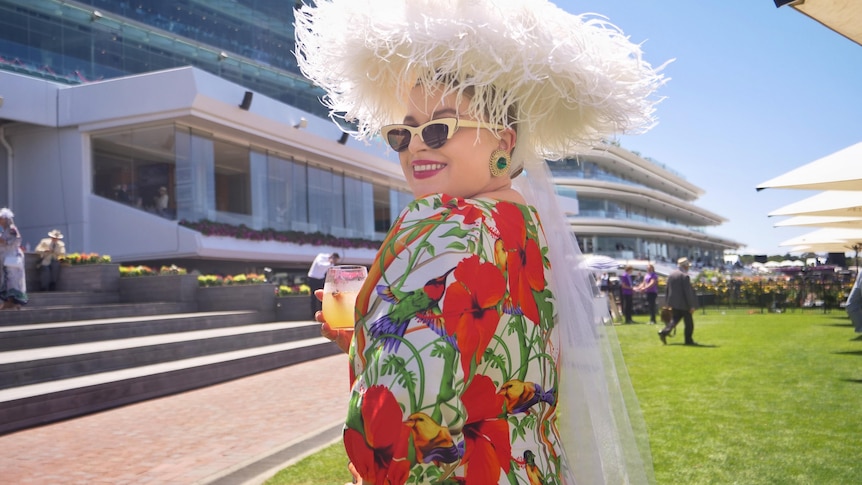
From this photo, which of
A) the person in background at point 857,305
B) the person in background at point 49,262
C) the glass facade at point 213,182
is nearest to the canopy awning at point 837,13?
the person in background at point 857,305

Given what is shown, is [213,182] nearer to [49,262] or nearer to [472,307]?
[49,262]

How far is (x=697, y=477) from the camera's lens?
15.3 feet

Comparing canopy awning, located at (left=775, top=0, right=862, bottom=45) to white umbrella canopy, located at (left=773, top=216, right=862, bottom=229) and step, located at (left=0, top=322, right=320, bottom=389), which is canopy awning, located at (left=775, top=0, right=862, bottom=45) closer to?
step, located at (left=0, top=322, right=320, bottom=389)

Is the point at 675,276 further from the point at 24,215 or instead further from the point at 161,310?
the point at 24,215

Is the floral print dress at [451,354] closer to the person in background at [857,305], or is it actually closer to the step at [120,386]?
the step at [120,386]

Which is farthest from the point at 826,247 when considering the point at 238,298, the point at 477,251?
the point at 477,251

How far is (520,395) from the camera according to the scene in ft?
4.56

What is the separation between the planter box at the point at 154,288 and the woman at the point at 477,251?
1463 centimetres

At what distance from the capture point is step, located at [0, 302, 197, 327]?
10945 millimetres

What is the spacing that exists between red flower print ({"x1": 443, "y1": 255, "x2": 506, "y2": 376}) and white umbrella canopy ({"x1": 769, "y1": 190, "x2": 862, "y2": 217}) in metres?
14.0

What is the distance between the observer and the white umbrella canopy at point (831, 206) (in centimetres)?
1320

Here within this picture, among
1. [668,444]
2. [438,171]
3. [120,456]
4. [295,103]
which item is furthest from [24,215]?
[438,171]

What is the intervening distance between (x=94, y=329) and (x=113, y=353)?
1812mm

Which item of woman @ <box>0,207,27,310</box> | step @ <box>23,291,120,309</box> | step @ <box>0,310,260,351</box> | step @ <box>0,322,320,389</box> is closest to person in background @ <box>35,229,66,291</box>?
step @ <box>23,291,120,309</box>
